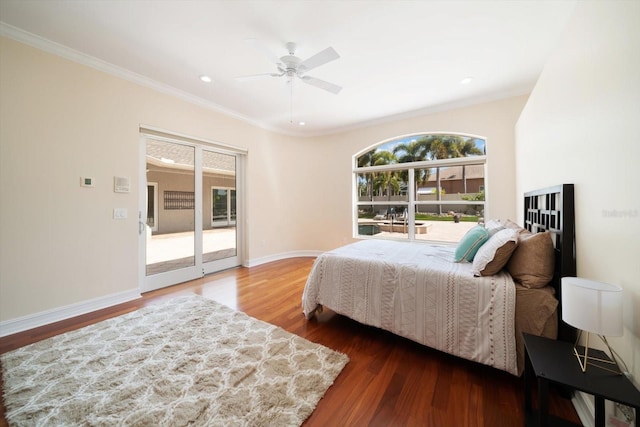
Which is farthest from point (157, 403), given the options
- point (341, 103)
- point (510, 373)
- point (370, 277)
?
point (341, 103)

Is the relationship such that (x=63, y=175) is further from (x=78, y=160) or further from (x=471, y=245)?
(x=471, y=245)

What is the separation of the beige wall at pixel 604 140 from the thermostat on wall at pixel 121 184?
428 cm

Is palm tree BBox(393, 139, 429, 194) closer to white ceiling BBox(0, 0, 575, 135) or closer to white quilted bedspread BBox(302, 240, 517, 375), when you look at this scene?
white ceiling BBox(0, 0, 575, 135)

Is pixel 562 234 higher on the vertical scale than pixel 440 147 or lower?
lower

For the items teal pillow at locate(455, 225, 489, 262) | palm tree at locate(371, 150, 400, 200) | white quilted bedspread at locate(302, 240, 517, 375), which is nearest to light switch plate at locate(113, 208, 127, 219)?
white quilted bedspread at locate(302, 240, 517, 375)

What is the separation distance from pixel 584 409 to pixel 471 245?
3.82ft

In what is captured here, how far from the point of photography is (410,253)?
8.18 feet

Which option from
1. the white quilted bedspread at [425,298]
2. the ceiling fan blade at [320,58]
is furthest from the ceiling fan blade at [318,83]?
the white quilted bedspread at [425,298]

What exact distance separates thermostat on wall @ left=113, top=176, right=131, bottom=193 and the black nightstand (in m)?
4.04

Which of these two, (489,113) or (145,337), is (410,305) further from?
(489,113)

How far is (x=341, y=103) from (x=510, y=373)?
3.75m

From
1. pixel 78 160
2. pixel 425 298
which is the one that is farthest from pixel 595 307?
pixel 78 160

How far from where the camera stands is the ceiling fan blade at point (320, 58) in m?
2.02

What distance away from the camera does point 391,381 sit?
1608mm
